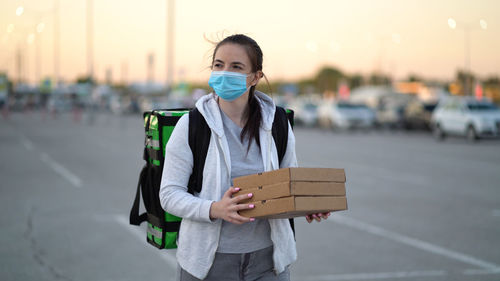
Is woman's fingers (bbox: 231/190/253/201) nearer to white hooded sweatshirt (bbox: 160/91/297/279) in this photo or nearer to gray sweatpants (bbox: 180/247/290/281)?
white hooded sweatshirt (bbox: 160/91/297/279)

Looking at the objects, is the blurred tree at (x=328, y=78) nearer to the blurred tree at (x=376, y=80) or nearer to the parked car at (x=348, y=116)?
the blurred tree at (x=376, y=80)

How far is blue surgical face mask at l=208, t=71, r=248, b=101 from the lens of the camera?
2.98 metres

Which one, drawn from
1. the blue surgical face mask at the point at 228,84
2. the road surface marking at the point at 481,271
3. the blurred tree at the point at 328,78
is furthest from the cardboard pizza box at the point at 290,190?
the blurred tree at the point at 328,78

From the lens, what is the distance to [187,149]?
9.46 feet

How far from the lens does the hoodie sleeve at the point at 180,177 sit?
9.37 feet

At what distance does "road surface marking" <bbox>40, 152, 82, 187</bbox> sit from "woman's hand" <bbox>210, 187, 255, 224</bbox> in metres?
10.6

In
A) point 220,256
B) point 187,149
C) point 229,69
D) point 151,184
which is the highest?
point 229,69

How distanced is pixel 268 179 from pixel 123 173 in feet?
41.5

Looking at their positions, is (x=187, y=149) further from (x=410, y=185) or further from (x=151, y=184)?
(x=410, y=185)

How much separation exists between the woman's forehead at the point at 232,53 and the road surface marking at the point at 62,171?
10440 mm

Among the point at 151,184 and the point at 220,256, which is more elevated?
the point at 151,184

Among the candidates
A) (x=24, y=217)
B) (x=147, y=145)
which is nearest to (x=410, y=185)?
(x=24, y=217)

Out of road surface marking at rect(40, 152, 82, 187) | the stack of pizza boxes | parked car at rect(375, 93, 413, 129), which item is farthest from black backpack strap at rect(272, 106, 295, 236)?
parked car at rect(375, 93, 413, 129)

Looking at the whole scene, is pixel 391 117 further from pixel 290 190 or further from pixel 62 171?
pixel 290 190
